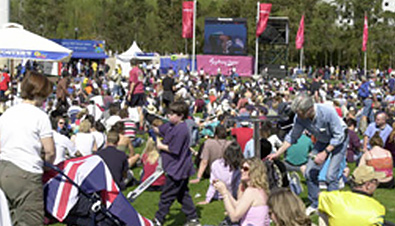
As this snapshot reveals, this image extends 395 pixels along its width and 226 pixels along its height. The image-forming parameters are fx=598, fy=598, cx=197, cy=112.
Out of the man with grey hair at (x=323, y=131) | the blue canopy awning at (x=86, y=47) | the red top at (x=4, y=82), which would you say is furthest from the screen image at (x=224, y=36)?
the man with grey hair at (x=323, y=131)

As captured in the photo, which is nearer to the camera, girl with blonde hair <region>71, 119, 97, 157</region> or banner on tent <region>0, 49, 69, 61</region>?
girl with blonde hair <region>71, 119, 97, 157</region>

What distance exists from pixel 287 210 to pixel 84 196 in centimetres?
150

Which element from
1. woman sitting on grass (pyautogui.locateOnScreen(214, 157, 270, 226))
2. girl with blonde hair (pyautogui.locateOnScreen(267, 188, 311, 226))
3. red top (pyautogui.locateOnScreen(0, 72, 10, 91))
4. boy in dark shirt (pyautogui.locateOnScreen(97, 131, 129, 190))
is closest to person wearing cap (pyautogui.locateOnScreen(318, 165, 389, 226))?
girl with blonde hair (pyautogui.locateOnScreen(267, 188, 311, 226))

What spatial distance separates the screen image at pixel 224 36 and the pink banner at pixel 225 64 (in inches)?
18.0

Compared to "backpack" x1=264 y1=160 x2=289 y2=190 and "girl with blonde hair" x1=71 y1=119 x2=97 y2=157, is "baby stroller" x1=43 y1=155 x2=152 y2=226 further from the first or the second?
"girl with blonde hair" x1=71 y1=119 x2=97 y2=157

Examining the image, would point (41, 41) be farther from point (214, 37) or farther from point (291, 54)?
point (291, 54)

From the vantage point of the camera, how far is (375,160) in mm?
9047

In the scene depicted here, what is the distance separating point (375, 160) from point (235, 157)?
2402 millimetres

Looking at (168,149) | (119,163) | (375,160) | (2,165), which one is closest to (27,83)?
(2,165)

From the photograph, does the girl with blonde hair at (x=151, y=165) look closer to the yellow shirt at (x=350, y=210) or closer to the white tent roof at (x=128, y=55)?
the yellow shirt at (x=350, y=210)

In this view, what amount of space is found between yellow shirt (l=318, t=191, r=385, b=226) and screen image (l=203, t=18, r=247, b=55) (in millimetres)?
41574

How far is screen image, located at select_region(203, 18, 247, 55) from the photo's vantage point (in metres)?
45.7

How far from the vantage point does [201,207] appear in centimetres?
841

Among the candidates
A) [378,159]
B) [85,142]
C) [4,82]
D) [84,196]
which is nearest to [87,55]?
[4,82]
